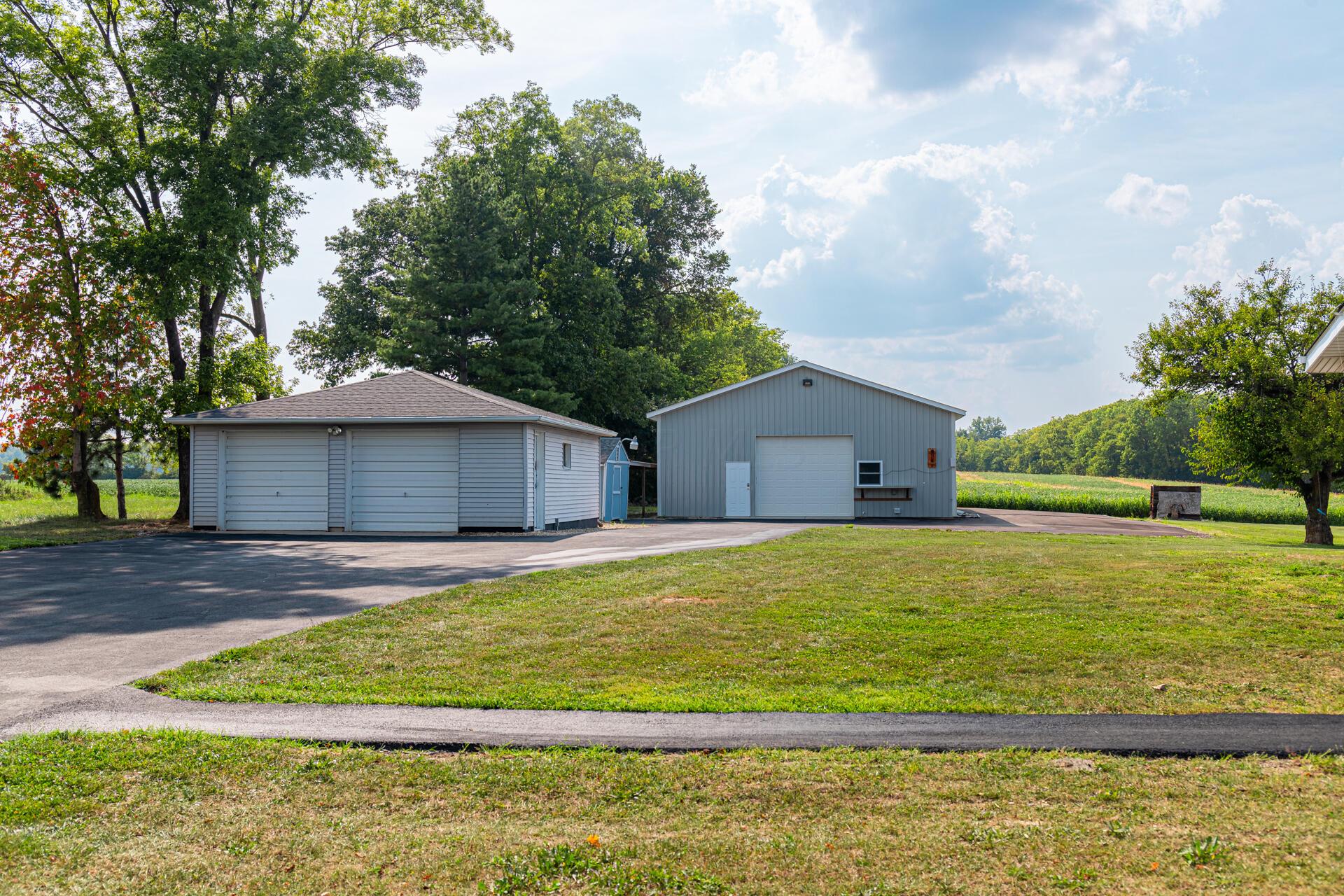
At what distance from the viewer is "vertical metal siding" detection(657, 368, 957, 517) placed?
27953 mm

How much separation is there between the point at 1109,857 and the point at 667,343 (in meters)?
41.3

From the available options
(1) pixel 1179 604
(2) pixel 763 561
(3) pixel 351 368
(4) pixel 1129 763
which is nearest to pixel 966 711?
(4) pixel 1129 763

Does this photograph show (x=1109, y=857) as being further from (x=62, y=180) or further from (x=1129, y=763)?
(x=62, y=180)

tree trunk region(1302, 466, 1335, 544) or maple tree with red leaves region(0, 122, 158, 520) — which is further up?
maple tree with red leaves region(0, 122, 158, 520)

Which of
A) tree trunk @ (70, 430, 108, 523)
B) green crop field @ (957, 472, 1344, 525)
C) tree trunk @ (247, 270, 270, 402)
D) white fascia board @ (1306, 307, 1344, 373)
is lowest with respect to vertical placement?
green crop field @ (957, 472, 1344, 525)

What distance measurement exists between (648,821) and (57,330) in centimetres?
2562

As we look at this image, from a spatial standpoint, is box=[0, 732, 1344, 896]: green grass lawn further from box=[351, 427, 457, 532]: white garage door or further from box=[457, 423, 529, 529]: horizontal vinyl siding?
Answer: box=[351, 427, 457, 532]: white garage door

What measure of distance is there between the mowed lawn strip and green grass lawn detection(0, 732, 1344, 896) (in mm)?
1189

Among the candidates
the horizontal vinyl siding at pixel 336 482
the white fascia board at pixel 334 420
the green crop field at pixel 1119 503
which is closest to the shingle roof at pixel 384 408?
the white fascia board at pixel 334 420

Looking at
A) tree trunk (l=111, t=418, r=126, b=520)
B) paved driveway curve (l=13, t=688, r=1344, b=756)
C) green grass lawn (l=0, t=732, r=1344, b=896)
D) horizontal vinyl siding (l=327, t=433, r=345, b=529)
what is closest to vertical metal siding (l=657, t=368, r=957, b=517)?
horizontal vinyl siding (l=327, t=433, r=345, b=529)

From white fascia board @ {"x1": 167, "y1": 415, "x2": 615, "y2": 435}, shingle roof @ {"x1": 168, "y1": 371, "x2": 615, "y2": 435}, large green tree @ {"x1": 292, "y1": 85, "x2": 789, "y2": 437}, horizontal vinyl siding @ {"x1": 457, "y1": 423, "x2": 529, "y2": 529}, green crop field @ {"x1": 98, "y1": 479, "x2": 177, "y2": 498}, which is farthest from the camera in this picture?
green crop field @ {"x1": 98, "y1": 479, "x2": 177, "y2": 498}

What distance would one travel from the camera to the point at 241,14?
86.1 ft

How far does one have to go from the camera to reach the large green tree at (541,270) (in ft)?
113

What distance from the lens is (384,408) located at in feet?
71.1
